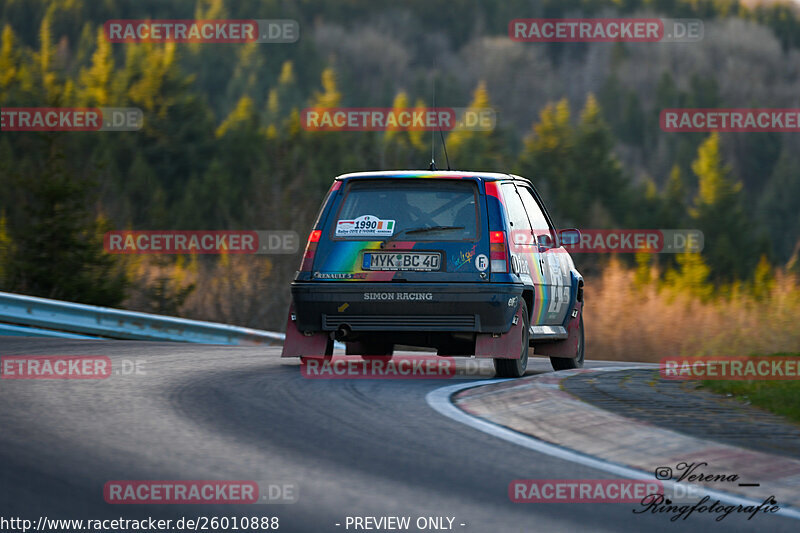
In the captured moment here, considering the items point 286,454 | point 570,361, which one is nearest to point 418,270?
point 570,361

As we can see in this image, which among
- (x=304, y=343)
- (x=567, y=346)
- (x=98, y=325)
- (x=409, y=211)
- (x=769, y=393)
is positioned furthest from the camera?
(x=98, y=325)

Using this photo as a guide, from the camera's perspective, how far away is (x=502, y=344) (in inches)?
402

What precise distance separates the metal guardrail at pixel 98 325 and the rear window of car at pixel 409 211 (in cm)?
483

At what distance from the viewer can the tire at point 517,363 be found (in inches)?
410

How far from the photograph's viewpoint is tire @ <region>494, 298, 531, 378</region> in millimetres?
10406

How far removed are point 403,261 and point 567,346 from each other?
2.93m

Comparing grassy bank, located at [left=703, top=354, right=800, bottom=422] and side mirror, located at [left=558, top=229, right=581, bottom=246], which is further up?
side mirror, located at [left=558, top=229, right=581, bottom=246]

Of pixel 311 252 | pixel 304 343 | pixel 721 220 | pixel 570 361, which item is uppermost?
pixel 721 220

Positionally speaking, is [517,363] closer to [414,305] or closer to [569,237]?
[414,305]

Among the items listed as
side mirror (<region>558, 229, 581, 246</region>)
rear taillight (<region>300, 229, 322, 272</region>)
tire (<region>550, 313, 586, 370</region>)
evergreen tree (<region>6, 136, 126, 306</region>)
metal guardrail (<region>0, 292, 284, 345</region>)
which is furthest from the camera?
evergreen tree (<region>6, 136, 126, 306</region>)

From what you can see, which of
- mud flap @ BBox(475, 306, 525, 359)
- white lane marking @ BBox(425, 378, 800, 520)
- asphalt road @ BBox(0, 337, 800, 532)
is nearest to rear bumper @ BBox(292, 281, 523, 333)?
mud flap @ BBox(475, 306, 525, 359)

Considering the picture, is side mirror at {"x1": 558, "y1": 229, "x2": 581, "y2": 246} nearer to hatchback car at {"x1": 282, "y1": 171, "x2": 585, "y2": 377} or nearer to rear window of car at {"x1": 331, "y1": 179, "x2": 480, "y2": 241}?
hatchback car at {"x1": 282, "y1": 171, "x2": 585, "y2": 377}

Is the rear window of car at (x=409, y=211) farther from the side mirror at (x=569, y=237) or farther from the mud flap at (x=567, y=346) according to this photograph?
the mud flap at (x=567, y=346)

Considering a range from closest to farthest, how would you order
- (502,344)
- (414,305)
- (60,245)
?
(414,305), (502,344), (60,245)
